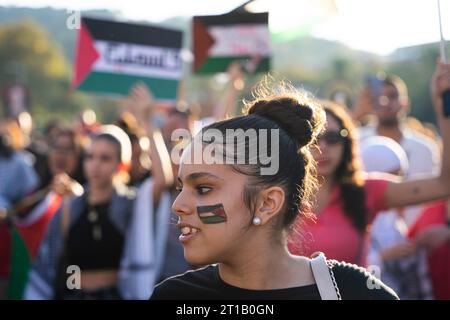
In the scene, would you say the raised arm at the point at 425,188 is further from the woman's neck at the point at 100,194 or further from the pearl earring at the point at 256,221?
the woman's neck at the point at 100,194

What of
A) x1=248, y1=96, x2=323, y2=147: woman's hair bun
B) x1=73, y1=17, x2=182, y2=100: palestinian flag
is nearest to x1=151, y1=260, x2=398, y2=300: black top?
x1=248, y1=96, x2=323, y2=147: woman's hair bun

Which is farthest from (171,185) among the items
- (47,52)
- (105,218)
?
(47,52)

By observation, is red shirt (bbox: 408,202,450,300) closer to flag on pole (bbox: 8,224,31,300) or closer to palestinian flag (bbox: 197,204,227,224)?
flag on pole (bbox: 8,224,31,300)

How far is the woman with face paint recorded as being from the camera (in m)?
2.78

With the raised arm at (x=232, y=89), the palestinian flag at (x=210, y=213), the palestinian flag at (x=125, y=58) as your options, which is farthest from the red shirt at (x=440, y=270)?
the palestinian flag at (x=210, y=213)

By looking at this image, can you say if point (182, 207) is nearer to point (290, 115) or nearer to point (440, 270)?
point (290, 115)

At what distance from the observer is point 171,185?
18.9 feet

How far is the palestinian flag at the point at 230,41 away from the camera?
6516 millimetres

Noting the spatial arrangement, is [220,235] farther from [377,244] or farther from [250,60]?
[250,60]

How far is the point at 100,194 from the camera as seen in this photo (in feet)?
18.2

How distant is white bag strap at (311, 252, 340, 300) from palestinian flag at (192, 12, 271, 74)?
12.6 feet

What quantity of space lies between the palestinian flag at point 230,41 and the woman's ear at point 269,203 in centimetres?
369

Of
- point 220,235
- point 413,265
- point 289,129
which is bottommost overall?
point 220,235

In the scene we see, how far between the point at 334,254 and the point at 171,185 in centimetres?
188
